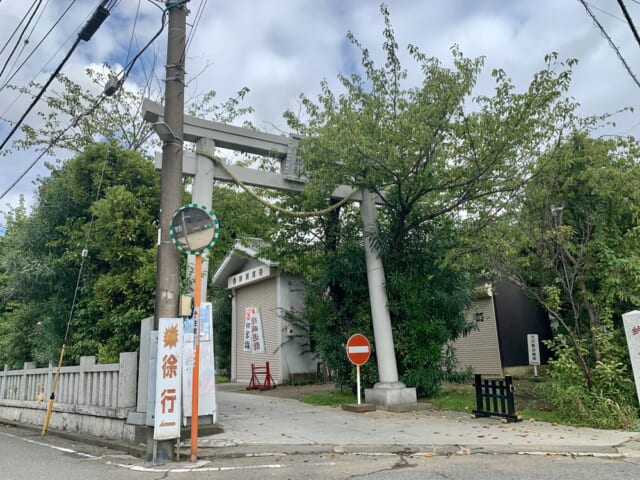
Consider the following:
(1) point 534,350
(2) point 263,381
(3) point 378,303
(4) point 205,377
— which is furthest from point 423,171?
(2) point 263,381

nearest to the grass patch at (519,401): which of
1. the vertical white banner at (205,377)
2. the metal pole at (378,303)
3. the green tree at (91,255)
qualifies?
the metal pole at (378,303)

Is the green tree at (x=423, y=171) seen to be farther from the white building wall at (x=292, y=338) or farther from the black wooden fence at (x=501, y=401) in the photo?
the white building wall at (x=292, y=338)

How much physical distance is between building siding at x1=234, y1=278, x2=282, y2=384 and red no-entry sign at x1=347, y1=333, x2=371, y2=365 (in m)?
7.20

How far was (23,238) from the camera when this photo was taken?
11633 mm

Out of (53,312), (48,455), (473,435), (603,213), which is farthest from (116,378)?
(603,213)

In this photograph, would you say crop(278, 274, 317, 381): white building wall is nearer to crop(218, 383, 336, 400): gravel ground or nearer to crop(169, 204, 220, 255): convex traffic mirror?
crop(218, 383, 336, 400): gravel ground

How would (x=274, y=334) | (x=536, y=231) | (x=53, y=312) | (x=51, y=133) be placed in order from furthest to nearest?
1. (x=51, y=133)
2. (x=274, y=334)
3. (x=53, y=312)
4. (x=536, y=231)

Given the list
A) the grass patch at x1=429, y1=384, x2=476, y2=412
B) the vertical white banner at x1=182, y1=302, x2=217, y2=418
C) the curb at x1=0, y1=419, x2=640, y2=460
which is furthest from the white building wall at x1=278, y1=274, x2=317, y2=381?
the curb at x1=0, y1=419, x2=640, y2=460

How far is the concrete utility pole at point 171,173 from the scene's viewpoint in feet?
20.5

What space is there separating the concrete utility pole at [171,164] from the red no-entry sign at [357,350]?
4355 millimetres

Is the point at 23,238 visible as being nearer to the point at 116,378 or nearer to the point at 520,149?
the point at 116,378

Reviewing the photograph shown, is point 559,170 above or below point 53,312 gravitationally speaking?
above

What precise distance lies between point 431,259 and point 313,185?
310 centimetres

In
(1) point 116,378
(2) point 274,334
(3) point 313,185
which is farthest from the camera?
(2) point 274,334
